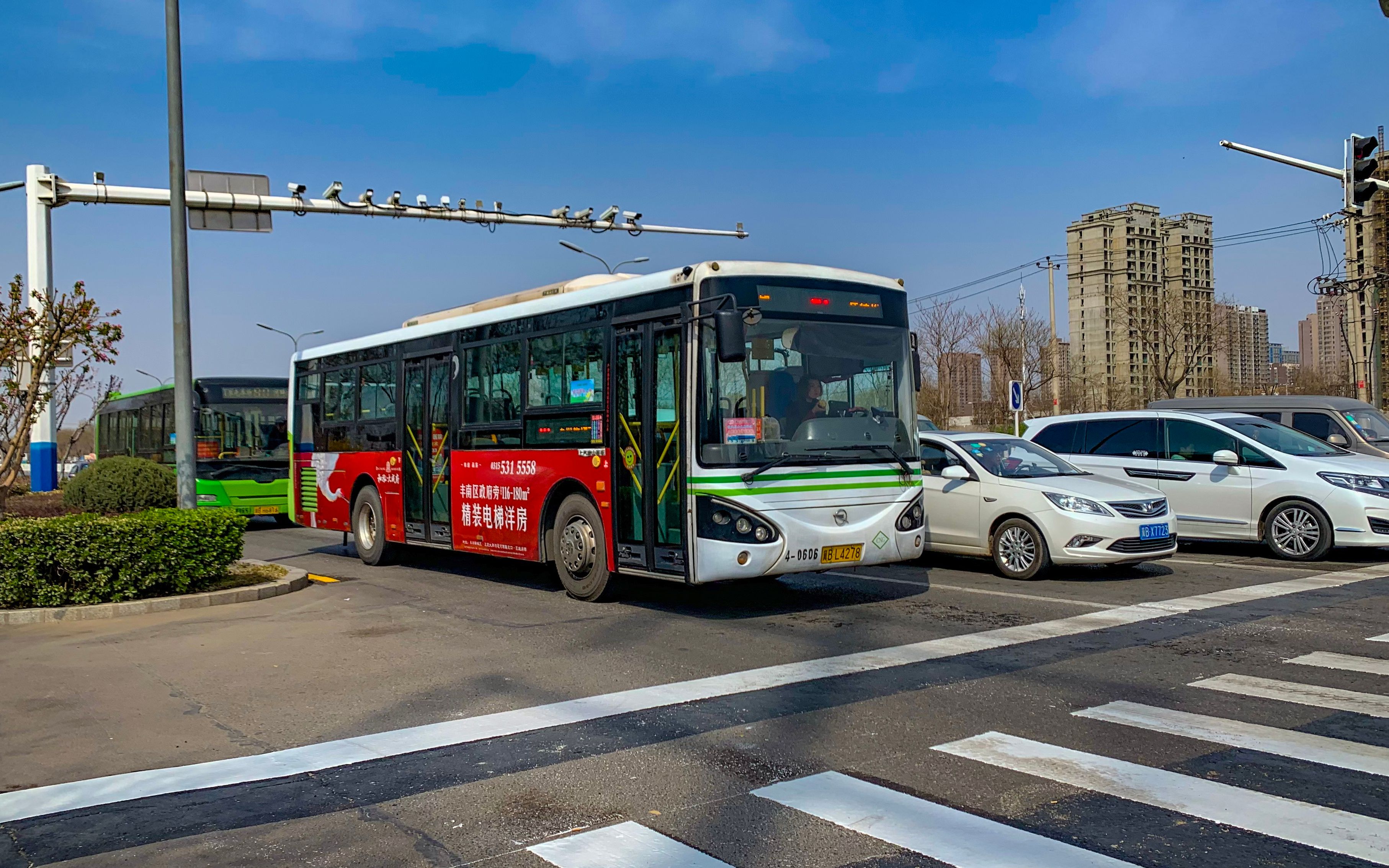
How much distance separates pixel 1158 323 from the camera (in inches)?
1704

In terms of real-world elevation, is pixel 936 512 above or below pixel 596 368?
below

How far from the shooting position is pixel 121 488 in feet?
59.9

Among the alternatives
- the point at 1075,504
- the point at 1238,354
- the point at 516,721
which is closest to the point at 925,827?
the point at 516,721

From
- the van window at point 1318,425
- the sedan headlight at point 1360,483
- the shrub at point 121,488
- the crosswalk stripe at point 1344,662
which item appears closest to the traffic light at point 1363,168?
the van window at point 1318,425

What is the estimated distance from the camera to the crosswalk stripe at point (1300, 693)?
6.28 meters

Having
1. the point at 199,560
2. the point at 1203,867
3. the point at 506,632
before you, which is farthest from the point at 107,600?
the point at 1203,867

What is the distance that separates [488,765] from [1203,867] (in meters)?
3.15

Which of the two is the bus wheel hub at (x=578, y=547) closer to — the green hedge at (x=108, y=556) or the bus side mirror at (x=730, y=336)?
the bus side mirror at (x=730, y=336)

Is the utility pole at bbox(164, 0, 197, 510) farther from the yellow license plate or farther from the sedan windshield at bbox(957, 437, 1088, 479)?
the sedan windshield at bbox(957, 437, 1088, 479)

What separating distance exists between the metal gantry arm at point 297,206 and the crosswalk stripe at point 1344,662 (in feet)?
48.8

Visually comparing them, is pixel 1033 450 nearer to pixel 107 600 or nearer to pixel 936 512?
pixel 936 512

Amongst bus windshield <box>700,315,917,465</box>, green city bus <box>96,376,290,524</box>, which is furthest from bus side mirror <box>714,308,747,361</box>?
green city bus <box>96,376,290,524</box>

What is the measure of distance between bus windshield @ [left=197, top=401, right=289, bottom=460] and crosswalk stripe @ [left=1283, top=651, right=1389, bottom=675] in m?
19.2

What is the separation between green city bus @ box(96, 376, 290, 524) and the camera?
2236cm
